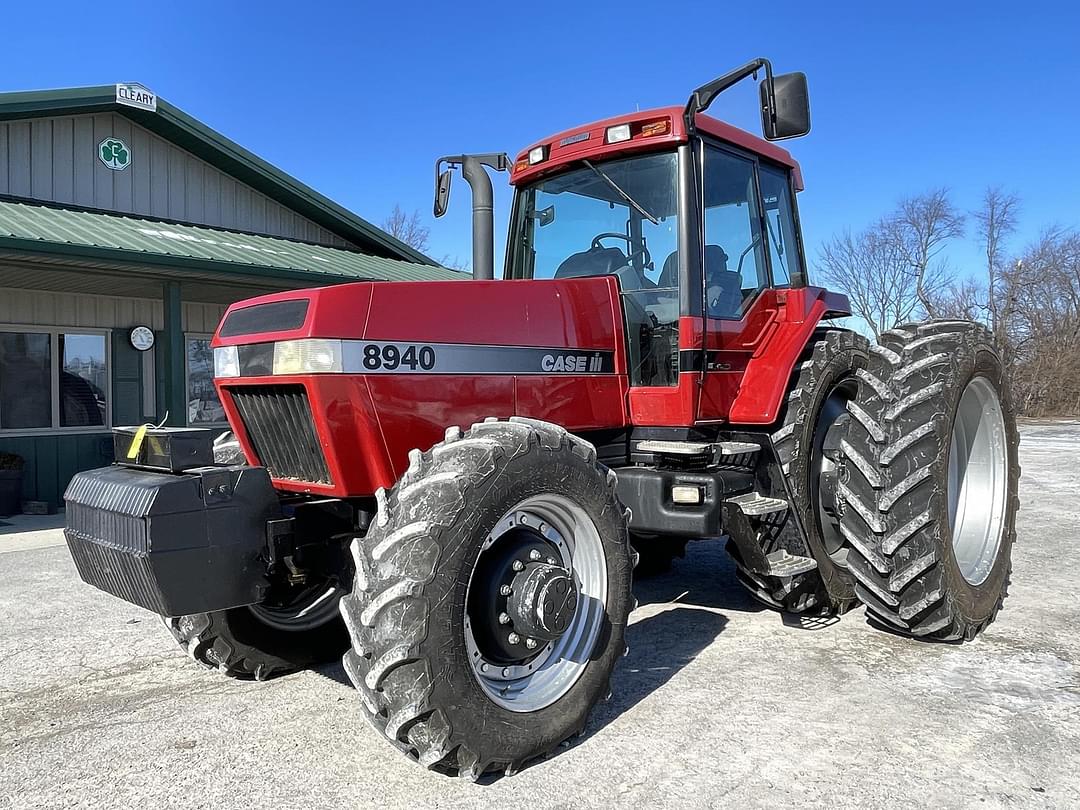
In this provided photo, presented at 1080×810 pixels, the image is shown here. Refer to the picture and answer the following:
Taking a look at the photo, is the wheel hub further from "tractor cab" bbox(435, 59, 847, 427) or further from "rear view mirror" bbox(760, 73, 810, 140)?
"rear view mirror" bbox(760, 73, 810, 140)

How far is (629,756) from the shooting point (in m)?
3.11

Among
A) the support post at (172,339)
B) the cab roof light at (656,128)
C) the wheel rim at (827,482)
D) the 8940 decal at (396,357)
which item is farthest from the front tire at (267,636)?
the support post at (172,339)

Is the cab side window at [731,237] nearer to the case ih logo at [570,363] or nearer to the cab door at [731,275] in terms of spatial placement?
the cab door at [731,275]

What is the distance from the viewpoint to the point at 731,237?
4551 mm

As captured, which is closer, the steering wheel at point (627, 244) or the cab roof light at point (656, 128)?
the cab roof light at point (656, 128)

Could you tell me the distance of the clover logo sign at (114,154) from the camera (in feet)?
35.1

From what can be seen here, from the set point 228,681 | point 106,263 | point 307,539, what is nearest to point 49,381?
point 106,263

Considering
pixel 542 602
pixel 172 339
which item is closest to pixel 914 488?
pixel 542 602

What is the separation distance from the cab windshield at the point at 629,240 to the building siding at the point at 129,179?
26.4ft

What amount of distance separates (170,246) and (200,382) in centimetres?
341

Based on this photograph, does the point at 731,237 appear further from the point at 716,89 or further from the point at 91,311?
the point at 91,311

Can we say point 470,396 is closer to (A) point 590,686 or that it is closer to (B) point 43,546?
(A) point 590,686

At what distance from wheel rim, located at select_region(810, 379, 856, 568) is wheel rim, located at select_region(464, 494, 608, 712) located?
1706 mm

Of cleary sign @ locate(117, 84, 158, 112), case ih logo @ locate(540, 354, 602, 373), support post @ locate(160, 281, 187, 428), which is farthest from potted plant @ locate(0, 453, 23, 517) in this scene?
case ih logo @ locate(540, 354, 602, 373)
